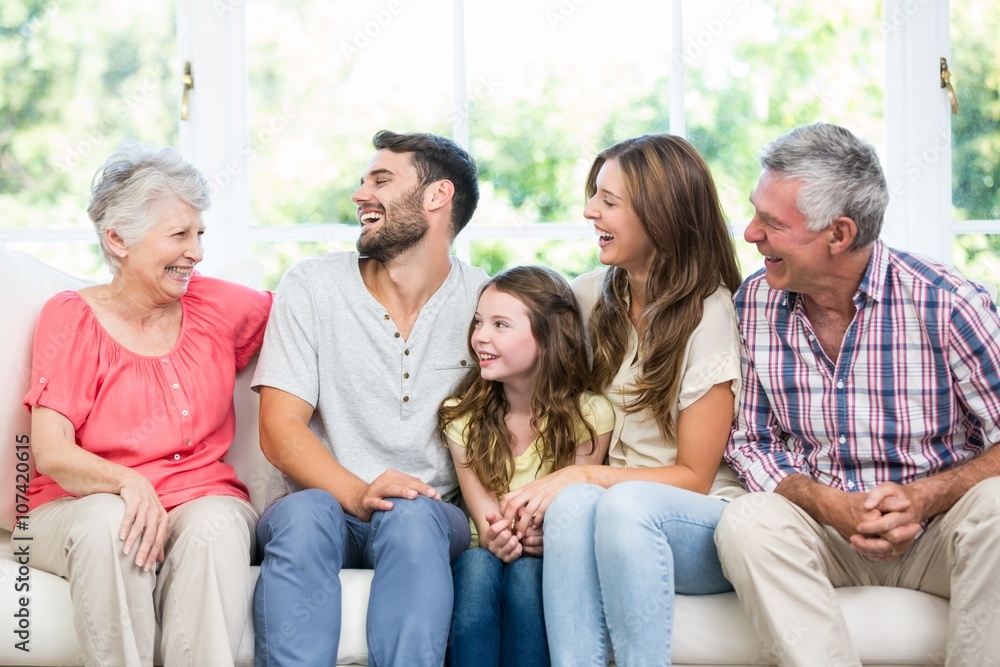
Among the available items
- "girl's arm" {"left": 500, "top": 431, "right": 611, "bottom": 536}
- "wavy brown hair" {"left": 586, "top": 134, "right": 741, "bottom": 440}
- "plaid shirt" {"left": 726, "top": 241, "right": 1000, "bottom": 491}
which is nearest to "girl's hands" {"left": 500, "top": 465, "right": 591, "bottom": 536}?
"girl's arm" {"left": 500, "top": 431, "right": 611, "bottom": 536}

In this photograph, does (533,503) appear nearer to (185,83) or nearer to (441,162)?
(441,162)

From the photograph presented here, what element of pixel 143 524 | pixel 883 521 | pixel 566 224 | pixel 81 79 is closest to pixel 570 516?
pixel 883 521

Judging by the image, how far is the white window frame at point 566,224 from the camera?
9.12 ft

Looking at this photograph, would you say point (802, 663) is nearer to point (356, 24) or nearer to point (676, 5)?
point (676, 5)

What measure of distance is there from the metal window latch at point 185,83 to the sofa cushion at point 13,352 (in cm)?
97

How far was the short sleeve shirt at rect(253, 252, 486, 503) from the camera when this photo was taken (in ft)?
6.59

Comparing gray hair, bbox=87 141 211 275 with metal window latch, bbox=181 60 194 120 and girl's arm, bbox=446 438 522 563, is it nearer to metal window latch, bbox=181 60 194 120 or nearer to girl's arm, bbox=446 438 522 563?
girl's arm, bbox=446 438 522 563

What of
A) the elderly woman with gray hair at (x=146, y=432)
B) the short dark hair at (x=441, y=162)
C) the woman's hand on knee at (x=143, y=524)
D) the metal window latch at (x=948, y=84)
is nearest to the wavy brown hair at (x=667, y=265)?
the short dark hair at (x=441, y=162)

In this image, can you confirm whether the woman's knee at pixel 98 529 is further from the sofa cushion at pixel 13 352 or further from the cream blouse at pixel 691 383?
the cream blouse at pixel 691 383

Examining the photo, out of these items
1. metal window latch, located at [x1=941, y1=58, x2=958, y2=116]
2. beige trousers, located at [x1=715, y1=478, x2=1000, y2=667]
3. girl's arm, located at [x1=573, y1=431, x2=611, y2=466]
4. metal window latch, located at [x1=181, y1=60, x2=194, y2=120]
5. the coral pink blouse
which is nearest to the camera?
beige trousers, located at [x1=715, y1=478, x2=1000, y2=667]

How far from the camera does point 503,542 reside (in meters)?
1.79

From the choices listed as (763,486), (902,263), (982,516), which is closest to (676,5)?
(902,263)

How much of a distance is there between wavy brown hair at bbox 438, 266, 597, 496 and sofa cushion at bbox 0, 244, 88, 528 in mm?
825

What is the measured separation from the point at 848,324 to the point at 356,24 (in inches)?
68.8
